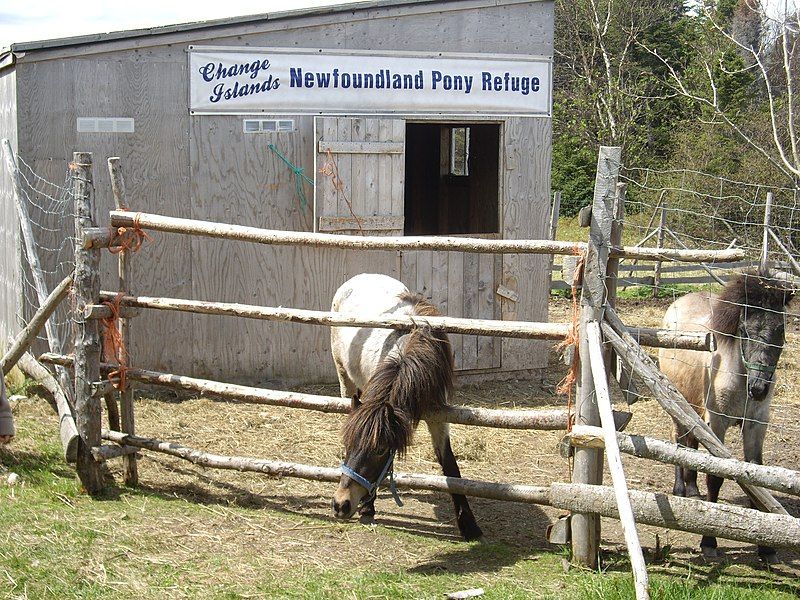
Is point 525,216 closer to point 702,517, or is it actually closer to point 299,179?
point 299,179

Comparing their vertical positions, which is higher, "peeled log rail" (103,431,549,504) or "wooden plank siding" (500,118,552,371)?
"wooden plank siding" (500,118,552,371)

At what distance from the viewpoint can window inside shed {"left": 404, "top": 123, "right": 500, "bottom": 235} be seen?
11141 mm

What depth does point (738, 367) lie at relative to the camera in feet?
17.8

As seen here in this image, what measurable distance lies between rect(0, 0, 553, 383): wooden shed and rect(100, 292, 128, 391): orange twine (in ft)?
6.79

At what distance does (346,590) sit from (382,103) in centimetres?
531

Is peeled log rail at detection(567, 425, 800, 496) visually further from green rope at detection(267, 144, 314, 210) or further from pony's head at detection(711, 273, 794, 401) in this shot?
green rope at detection(267, 144, 314, 210)

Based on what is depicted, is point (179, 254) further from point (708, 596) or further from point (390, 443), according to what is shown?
point (708, 596)

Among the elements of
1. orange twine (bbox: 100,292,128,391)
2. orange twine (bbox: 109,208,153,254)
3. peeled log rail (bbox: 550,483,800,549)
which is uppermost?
orange twine (bbox: 109,208,153,254)

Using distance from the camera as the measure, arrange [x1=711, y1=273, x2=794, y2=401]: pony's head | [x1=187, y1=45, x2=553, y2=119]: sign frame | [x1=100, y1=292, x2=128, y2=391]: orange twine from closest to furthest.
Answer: [x1=711, y1=273, x2=794, y2=401]: pony's head → [x1=100, y1=292, x2=128, y2=391]: orange twine → [x1=187, y1=45, x2=553, y2=119]: sign frame

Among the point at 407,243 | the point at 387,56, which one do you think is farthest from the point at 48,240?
the point at 407,243

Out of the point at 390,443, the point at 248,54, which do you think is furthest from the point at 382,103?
the point at 390,443

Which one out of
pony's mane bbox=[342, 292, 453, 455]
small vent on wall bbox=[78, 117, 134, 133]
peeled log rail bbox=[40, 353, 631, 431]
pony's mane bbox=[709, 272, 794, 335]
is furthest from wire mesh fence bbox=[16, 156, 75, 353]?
pony's mane bbox=[709, 272, 794, 335]

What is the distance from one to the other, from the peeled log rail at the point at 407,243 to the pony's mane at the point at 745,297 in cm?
89

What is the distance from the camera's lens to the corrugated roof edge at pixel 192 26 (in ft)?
23.8
